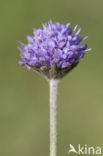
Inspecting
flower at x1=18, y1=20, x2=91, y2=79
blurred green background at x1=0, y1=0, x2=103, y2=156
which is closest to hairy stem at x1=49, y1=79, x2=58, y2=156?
flower at x1=18, y1=20, x2=91, y2=79

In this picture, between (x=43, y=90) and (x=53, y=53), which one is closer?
(x=53, y=53)

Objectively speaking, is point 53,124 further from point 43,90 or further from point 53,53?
point 43,90

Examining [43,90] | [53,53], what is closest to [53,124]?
[53,53]

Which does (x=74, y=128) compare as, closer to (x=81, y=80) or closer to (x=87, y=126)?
(x=87, y=126)

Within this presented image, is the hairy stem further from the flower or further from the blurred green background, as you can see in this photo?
the blurred green background

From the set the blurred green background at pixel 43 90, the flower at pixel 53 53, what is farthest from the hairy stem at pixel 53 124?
the blurred green background at pixel 43 90

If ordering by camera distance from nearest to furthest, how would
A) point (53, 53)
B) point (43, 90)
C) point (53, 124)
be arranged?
point (53, 124)
point (53, 53)
point (43, 90)

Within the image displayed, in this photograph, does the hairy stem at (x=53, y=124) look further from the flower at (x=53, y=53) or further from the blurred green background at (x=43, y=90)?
the blurred green background at (x=43, y=90)
